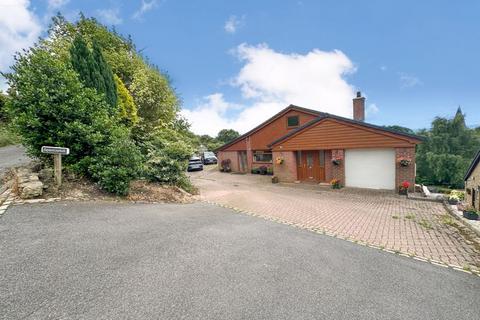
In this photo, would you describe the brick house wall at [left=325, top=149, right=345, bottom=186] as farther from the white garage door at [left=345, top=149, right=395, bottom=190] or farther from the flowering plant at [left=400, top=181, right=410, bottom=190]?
the flowering plant at [left=400, top=181, right=410, bottom=190]

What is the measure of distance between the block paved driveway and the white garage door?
3.76 ft

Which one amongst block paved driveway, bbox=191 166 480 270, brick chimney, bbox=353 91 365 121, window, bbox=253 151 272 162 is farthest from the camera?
window, bbox=253 151 272 162

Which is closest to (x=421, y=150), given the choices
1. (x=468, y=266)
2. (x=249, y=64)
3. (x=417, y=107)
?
(x=417, y=107)

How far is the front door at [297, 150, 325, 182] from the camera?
13.9 metres

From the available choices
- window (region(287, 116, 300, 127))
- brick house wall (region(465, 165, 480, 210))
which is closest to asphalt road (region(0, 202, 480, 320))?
brick house wall (region(465, 165, 480, 210))

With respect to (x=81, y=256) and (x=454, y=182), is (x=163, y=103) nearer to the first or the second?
(x=81, y=256)

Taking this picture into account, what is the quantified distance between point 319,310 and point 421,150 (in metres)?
40.5

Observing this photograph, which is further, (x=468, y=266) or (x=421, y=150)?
(x=421, y=150)

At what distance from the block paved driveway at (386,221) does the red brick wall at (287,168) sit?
439cm

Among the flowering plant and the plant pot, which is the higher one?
the flowering plant

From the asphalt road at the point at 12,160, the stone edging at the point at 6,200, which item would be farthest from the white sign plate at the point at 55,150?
the asphalt road at the point at 12,160

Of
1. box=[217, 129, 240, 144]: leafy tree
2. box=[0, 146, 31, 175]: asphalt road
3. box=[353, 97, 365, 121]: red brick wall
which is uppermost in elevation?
box=[217, 129, 240, 144]: leafy tree

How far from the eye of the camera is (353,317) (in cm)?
234

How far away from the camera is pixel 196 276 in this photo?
2.85 metres
